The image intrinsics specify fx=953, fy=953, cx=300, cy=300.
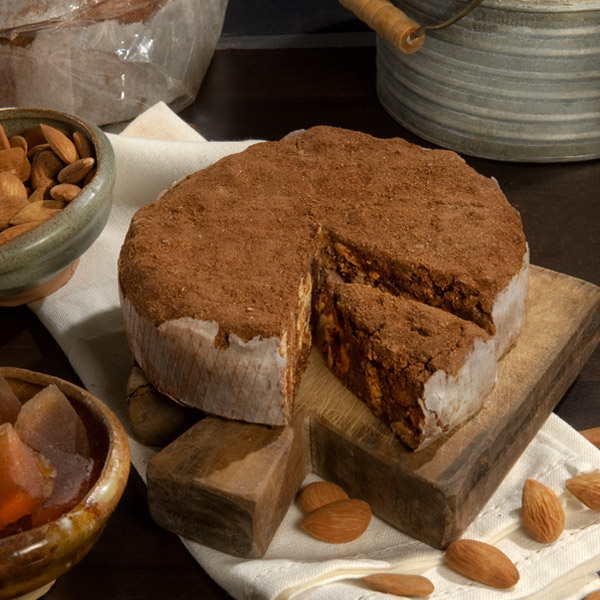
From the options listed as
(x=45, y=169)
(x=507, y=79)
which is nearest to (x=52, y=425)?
(x=45, y=169)

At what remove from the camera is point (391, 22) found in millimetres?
1711

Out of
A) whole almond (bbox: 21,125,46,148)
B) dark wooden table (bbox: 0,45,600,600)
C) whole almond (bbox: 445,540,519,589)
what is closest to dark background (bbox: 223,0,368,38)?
dark wooden table (bbox: 0,45,600,600)

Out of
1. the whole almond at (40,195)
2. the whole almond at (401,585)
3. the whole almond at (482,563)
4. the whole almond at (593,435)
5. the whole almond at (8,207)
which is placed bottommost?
the whole almond at (401,585)

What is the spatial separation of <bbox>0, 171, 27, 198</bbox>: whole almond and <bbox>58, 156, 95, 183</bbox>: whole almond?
60 mm

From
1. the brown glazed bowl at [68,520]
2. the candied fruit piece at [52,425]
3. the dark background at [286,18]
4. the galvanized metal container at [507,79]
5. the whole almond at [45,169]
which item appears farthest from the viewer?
the dark background at [286,18]

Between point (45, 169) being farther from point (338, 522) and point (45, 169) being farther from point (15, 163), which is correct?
point (338, 522)

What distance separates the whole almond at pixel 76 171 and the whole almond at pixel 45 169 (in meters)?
0.03

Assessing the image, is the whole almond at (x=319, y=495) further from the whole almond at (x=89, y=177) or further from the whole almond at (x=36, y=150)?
the whole almond at (x=36, y=150)

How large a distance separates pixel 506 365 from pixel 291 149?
484 millimetres

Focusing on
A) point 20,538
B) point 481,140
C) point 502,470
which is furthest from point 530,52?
point 20,538

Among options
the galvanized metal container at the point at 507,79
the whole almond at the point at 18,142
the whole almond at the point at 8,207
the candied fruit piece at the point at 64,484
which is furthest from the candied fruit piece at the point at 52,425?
the galvanized metal container at the point at 507,79

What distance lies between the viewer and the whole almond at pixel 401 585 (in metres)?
1.10

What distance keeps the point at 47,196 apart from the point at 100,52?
469 millimetres

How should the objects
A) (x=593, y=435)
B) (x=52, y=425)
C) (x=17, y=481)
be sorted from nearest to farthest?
(x=17, y=481) < (x=52, y=425) < (x=593, y=435)
